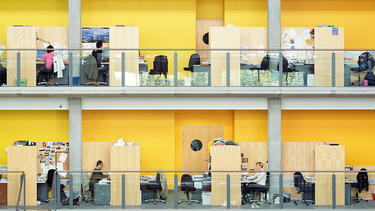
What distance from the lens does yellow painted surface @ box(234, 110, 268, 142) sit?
56.1ft

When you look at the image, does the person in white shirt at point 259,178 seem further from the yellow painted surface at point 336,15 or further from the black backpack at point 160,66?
the yellow painted surface at point 336,15

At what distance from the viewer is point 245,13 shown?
1758 centimetres

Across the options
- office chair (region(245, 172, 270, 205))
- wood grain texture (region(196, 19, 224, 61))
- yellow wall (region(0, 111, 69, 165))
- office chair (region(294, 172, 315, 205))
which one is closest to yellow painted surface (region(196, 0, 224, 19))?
wood grain texture (region(196, 19, 224, 61))

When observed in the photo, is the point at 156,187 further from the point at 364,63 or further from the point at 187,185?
the point at 364,63

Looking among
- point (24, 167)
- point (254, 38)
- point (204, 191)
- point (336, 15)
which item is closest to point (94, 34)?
point (24, 167)

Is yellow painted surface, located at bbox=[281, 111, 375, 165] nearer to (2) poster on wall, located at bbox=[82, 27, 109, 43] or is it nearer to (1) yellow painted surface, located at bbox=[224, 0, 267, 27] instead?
(1) yellow painted surface, located at bbox=[224, 0, 267, 27]

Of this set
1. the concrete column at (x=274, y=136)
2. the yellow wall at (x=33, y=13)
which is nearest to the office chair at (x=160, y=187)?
the concrete column at (x=274, y=136)

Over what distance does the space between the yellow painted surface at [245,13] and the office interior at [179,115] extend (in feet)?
0.11

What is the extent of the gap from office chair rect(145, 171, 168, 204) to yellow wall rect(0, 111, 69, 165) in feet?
14.5

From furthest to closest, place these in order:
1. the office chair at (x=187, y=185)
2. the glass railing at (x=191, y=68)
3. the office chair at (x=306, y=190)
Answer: the glass railing at (x=191, y=68) → the office chair at (x=306, y=190) → the office chair at (x=187, y=185)

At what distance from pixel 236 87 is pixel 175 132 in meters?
3.49

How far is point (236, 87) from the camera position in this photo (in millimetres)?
15047

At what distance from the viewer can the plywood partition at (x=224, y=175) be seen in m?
13.8

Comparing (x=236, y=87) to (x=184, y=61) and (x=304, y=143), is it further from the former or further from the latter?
(x=304, y=143)
